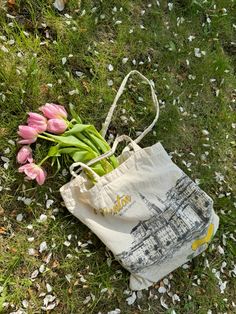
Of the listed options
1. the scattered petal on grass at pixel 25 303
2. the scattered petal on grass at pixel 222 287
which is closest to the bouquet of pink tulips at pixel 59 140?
the scattered petal on grass at pixel 25 303

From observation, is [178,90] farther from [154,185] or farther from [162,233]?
[162,233]

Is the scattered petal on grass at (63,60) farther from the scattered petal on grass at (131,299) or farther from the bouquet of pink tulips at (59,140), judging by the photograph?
the scattered petal on grass at (131,299)

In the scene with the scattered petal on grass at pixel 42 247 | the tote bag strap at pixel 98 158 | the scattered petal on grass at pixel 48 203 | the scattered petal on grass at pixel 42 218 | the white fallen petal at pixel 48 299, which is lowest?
the white fallen petal at pixel 48 299

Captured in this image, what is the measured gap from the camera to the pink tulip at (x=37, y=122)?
77.7 inches

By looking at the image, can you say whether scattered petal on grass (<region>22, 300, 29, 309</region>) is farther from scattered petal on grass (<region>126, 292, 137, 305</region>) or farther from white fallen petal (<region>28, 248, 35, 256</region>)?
scattered petal on grass (<region>126, 292, 137, 305</region>)

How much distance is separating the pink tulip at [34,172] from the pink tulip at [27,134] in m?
0.10

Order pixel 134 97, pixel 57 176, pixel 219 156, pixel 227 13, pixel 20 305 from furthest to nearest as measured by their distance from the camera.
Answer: pixel 227 13
pixel 219 156
pixel 134 97
pixel 57 176
pixel 20 305

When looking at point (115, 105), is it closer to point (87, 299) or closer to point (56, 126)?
point (56, 126)

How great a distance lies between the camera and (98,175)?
2035 mm

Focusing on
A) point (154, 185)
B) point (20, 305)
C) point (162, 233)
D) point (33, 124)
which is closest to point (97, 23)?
point (33, 124)

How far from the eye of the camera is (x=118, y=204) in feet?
6.62

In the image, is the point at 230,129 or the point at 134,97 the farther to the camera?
the point at 230,129

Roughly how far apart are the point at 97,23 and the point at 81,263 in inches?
44.6

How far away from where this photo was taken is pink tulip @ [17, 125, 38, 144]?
1.96 metres
